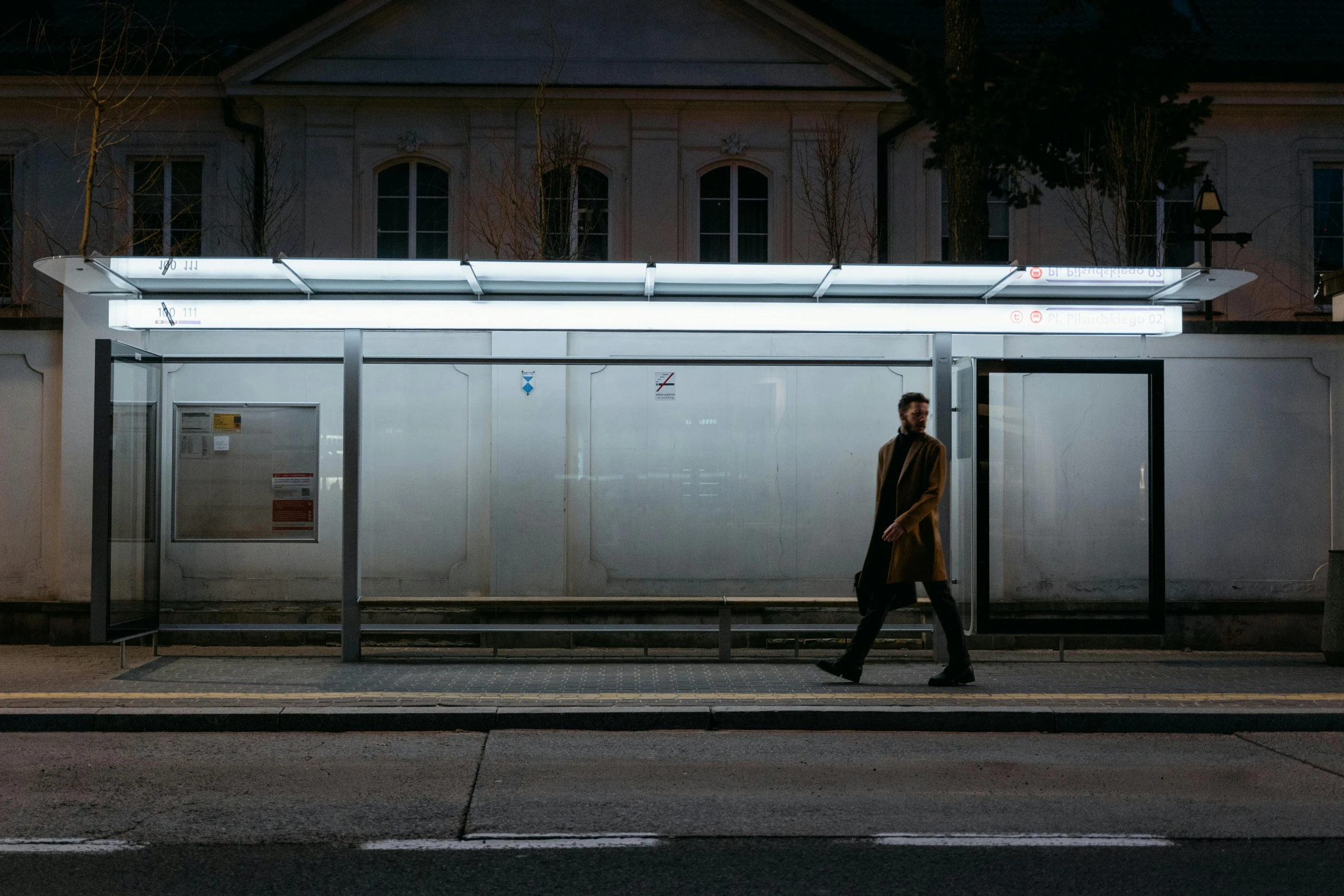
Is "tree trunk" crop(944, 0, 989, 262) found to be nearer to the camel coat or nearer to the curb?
the camel coat

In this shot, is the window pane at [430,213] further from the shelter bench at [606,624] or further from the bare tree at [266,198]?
the shelter bench at [606,624]

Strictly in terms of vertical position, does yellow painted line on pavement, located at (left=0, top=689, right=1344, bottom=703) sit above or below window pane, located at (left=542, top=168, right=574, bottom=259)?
below

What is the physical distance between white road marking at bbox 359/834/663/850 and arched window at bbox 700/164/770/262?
556 inches

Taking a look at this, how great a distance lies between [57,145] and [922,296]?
1444cm

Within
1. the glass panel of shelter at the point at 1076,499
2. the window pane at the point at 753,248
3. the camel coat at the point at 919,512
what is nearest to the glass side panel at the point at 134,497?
the camel coat at the point at 919,512

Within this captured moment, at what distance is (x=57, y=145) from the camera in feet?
60.2

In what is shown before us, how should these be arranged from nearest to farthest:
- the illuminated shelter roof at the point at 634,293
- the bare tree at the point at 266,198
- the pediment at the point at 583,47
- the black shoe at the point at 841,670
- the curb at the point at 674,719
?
1. the curb at the point at 674,719
2. the black shoe at the point at 841,670
3. the illuminated shelter roof at the point at 634,293
4. the bare tree at the point at 266,198
5. the pediment at the point at 583,47

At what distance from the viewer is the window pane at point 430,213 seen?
1841 cm

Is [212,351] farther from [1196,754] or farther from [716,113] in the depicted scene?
[716,113]

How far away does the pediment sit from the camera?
1805cm

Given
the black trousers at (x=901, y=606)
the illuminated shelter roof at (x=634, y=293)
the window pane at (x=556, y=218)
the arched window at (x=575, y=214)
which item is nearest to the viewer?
the black trousers at (x=901, y=606)

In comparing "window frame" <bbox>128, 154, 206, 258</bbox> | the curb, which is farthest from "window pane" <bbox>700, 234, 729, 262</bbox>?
the curb

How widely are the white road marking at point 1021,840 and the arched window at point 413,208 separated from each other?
1467 cm

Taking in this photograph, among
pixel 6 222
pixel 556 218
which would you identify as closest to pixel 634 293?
pixel 556 218
